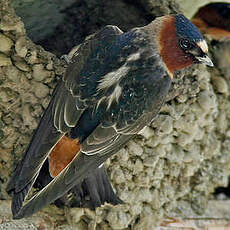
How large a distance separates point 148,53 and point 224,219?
143 centimetres

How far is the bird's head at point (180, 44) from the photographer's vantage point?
3867 millimetres

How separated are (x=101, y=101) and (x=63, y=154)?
33cm

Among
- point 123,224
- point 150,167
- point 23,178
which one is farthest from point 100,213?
point 23,178

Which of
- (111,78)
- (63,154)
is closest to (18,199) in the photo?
(63,154)

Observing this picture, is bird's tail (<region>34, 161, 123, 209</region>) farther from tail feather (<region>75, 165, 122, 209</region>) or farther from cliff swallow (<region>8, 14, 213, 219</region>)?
cliff swallow (<region>8, 14, 213, 219</region>)

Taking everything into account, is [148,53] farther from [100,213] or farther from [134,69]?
[100,213]

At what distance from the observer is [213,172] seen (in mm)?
5102

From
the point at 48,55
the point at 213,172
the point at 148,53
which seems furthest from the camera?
the point at 213,172

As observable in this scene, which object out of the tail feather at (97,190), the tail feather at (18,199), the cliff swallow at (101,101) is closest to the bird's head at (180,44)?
the cliff swallow at (101,101)

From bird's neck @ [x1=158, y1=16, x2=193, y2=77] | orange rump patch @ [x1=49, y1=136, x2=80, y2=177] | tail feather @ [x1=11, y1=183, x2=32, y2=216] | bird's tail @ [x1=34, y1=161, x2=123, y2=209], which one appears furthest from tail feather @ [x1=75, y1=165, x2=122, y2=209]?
bird's neck @ [x1=158, y1=16, x2=193, y2=77]

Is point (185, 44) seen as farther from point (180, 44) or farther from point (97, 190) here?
point (97, 190)

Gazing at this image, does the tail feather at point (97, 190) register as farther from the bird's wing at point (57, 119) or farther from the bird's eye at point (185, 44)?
the bird's eye at point (185, 44)

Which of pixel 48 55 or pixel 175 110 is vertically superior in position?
pixel 48 55

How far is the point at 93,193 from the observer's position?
163 inches
